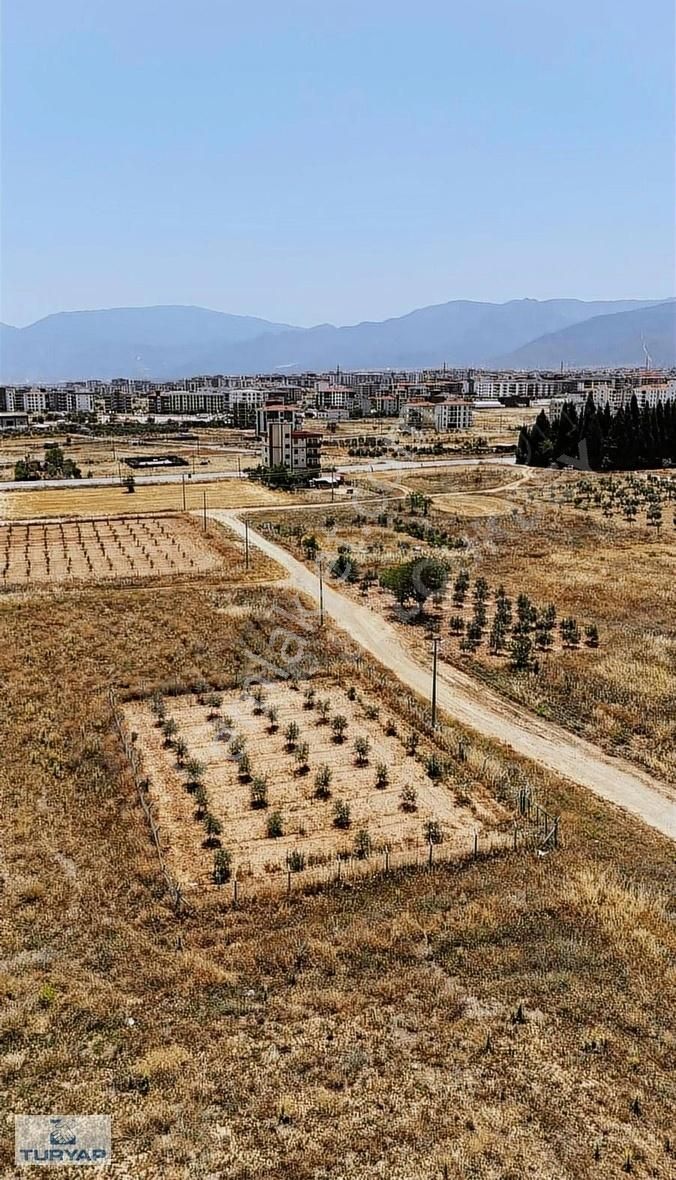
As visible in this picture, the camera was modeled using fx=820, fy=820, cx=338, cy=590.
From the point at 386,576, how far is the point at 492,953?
23.5 meters

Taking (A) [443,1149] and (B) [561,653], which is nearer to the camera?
(A) [443,1149]

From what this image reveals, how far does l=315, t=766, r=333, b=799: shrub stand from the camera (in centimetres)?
1939

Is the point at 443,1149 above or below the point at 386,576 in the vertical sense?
below

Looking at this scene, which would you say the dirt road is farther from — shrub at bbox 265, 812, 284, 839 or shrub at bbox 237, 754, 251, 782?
shrub at bbox 265, 812, 284, 839

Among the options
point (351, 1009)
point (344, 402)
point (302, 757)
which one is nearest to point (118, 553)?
point (302, 757)

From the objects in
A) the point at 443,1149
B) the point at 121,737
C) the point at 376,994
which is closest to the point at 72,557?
the point at 121,737

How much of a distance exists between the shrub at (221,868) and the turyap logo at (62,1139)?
5.77 m

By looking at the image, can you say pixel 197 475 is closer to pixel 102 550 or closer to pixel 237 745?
pixel 102 550

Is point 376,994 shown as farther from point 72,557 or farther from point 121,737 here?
point 72,557

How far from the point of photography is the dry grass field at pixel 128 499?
59.2 metres

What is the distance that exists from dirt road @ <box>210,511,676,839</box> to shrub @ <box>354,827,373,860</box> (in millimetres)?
6117

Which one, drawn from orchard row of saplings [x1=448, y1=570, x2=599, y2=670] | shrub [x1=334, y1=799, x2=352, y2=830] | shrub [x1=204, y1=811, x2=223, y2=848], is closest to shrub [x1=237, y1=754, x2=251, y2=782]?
shrub [x1=204, y1=811, x2=223, y2=848]

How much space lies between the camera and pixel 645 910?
47.8 feet

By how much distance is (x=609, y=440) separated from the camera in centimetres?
7650
